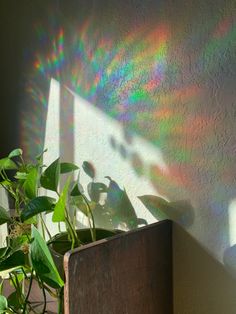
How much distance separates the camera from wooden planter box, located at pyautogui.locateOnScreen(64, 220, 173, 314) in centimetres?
71

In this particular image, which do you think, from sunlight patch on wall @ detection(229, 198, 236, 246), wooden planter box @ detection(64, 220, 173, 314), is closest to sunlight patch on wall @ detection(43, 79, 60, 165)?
wooden planter box @ detection(64, 220, 173, 314)

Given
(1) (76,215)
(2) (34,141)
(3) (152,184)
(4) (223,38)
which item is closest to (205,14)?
(4) (223,38)

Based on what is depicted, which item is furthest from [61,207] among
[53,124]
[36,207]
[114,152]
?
[53,124]

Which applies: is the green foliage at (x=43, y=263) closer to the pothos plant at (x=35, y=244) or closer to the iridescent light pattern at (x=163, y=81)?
the pothos plant at (x=35, y=244)

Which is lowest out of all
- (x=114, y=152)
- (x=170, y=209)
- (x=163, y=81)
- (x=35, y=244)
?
(x=35, y=244)

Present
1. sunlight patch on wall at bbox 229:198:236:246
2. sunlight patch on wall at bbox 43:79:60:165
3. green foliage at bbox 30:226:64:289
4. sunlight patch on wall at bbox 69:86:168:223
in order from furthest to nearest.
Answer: sunlight patch on wall at bbox 43:79:60:165 → sunlight patch on wall at bbox 69:86:168:223 → sunlight patch on wall at bbox 229:198:236:246 → green foliage at bbox 30:226:64:289

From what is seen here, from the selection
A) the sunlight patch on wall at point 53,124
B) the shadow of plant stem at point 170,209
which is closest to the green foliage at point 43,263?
the shadow of plant stem at point 170,209

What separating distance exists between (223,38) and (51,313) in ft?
2.95

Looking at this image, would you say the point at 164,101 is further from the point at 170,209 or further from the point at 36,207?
the point at 36,207

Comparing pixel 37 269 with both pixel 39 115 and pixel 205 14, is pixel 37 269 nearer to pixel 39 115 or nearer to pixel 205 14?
pixel 205 14

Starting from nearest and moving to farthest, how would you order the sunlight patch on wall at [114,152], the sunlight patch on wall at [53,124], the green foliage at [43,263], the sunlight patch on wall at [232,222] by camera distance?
the green foliage at [43,263]
the sunlight patch on wall at [232,222]
the sunlight patch on wall at [114,152]
the sunlight patch on wall at [53,124]

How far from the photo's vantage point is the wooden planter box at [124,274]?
2.33 feet

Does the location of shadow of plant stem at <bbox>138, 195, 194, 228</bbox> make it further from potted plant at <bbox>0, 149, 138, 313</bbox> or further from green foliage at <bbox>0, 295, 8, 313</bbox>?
green foliage at <bbox>0, 295, 8, 313</bbox>

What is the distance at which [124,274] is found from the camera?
82cm
